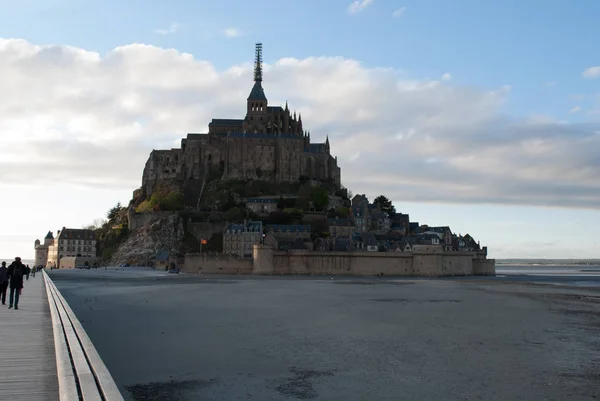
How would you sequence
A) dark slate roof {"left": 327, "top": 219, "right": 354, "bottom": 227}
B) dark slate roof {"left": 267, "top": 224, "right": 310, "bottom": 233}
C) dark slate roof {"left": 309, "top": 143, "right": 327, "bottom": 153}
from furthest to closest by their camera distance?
1. dark slate roof {"left": 309, "top": 143, "right": 327, "bottom": 153}
2. dark slate roof {"left": 327, "top": 219, "right": 354, "bottom": 227}
3. dark slate roof {"left": 267, "top": 224, "right": 310, "bottom": 233}

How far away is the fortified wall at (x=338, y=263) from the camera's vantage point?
72.7m

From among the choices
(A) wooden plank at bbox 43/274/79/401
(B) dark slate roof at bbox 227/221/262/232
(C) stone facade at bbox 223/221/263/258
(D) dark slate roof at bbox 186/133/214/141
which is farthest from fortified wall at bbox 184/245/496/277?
(A) wooden plank at bbox 43/274/79/401

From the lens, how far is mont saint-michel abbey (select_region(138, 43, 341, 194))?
97.6 meters

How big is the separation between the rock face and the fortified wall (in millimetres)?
14513

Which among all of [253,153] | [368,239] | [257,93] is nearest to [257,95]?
[257,93]

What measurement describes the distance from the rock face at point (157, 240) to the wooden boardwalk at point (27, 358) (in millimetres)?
71865

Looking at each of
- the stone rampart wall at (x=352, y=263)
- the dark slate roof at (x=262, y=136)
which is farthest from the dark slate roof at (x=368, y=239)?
the dark slate roof at (x=262, y=136)

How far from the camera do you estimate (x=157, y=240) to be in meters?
88.1

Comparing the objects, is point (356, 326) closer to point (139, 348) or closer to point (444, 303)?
point (139, 348)

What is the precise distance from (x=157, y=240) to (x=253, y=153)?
2081 centimetres

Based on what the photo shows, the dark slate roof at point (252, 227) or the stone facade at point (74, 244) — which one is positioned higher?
the dark slate roof at point (252, 227)

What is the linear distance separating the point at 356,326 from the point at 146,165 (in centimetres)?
8536

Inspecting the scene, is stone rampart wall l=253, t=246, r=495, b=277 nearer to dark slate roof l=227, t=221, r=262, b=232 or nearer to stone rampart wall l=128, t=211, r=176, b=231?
dark slate roof l=227, t=221, r=262, b=232

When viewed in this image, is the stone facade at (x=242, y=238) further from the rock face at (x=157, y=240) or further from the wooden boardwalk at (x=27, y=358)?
the wooden boardwalk at (x=27, y=358)
